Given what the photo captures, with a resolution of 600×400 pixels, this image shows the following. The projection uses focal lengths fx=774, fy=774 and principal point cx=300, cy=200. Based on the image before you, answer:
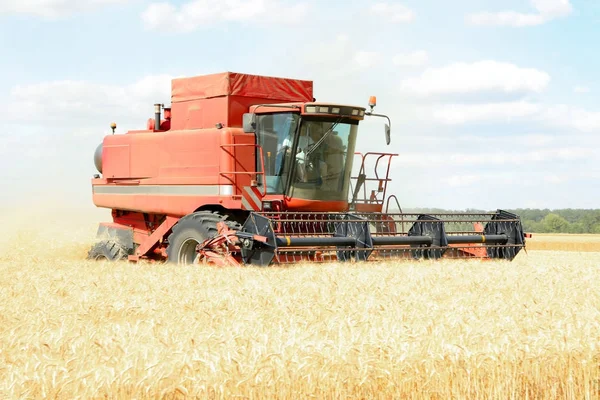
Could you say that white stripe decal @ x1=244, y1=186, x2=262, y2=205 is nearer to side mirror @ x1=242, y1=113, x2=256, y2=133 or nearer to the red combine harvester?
the red combine harvester

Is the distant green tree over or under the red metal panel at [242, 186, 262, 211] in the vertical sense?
under

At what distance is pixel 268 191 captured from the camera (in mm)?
10992

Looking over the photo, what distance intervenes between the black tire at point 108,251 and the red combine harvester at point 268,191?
60 cm

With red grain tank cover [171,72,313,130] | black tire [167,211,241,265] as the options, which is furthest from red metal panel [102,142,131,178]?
black tire [167,211,241,265]

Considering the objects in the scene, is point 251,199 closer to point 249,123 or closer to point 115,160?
point 249,123

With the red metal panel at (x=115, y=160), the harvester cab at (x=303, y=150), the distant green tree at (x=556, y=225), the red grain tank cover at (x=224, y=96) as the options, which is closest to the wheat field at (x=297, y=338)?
the harvester cab at (x=303, y=150)

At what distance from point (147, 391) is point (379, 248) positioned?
6.97 meters

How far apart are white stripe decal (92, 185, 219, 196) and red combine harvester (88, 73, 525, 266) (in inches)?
0.9

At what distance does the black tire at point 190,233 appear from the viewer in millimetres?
10594

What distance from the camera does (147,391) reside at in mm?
3953

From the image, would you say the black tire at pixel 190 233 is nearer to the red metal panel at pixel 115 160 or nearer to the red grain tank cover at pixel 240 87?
the red grain tank cover at pixel 240 87

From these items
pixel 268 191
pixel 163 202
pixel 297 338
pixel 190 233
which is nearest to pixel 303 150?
pixel 268 191

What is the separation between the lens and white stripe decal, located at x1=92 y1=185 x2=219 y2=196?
11375mm

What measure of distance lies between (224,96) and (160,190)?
1.82 meters
